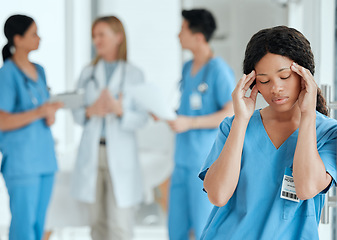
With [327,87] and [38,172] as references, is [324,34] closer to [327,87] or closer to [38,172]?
[327,87]

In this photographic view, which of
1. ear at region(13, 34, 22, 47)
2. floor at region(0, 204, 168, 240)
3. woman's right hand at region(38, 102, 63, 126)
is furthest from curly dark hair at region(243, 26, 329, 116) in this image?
floor at region(0, 204, 168, 240)

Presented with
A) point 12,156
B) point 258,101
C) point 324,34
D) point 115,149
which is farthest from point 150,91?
point 258,101

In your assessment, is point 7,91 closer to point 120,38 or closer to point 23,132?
point 23,132

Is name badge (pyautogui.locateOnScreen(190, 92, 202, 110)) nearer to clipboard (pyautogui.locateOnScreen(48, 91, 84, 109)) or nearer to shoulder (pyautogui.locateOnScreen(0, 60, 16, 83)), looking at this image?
clipboard (pyautogui.locateOnScreen(48, 91, 84, 109))

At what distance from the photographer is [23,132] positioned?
1417 mm

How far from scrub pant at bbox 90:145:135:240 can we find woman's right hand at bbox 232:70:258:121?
1387 millimetres

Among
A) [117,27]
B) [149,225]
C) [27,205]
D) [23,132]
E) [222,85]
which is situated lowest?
[149,225]

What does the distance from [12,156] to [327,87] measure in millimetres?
891

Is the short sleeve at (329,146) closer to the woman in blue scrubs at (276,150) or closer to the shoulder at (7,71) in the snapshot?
the woman in blue scrubs at (276,150)

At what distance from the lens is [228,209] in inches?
34.7

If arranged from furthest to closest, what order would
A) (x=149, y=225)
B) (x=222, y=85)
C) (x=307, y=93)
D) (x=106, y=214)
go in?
(x=149, y=225)
(x=106, y=214)
(x=222, y=85)
(x=307, y=93)

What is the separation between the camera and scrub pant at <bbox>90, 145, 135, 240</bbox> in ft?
7.09

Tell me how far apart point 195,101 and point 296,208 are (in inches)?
48.3

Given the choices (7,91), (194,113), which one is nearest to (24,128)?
(7,91)
